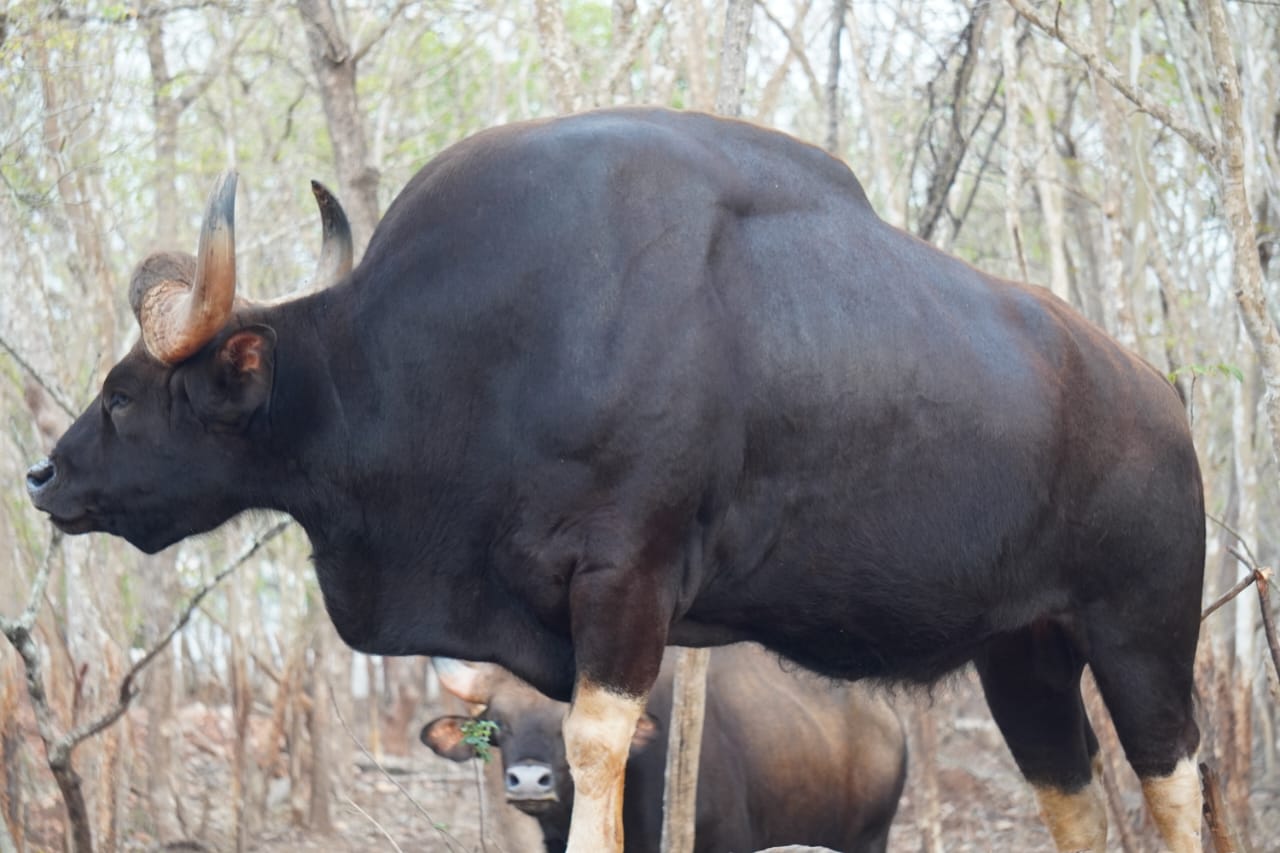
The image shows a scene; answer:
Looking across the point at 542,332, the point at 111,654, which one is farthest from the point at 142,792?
the point at 542,332

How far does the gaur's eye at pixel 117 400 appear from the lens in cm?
466

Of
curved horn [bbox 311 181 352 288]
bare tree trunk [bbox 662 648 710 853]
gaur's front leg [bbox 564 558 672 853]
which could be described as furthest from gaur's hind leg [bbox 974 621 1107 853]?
curved horn [bbox 311 181 352 288]

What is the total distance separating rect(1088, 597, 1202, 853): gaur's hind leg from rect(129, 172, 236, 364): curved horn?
267 centimetres

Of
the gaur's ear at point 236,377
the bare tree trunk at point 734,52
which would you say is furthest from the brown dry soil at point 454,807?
the gaur's ear at point 236,377

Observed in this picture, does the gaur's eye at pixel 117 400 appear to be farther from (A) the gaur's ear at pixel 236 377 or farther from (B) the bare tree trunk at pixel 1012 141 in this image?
(B) the bare tree trunk at pixel 1012 141

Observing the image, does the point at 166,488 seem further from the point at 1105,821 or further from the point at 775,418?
the point at 1105,821

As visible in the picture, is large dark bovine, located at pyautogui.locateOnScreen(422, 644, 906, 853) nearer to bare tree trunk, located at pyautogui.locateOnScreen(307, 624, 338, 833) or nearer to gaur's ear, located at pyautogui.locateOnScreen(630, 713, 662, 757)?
gaur's ear, located at pyautogui.locateOnScreen(630, 713, 662, 757)

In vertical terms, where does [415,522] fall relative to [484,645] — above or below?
above

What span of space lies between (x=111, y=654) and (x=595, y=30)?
12464mm

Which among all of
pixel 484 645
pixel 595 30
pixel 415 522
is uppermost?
pixel 595 30

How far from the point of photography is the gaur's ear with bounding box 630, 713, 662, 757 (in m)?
7.68

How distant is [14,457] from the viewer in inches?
378

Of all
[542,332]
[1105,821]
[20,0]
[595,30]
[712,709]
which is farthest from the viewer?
[595,30]

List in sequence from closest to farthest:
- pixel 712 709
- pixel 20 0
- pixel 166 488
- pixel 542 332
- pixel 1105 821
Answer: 1. pixel 542 332
2. pixel 166 488
3. pixel 1105 821
4. pixel 20 0
5. pixel 712 709
